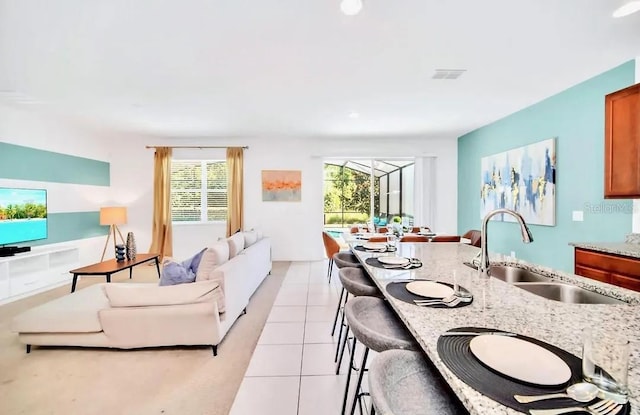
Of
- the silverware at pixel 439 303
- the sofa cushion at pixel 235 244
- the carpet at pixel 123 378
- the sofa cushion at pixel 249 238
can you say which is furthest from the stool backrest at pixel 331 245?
the silverware at pixel 439 303

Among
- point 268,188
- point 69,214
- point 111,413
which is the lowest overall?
point 111,413

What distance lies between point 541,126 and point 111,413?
5.50 m

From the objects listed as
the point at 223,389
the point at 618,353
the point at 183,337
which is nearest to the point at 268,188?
the point at 183,337

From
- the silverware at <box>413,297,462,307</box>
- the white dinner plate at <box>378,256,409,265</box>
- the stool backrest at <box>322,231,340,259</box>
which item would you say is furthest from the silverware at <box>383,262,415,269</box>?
the stool backrest at <box>322,231,340,259</box>

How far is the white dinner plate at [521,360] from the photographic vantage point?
2.42 feet

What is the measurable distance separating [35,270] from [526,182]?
711 centimetres

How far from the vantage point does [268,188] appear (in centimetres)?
664

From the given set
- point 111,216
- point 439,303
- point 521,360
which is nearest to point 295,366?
point 439,303

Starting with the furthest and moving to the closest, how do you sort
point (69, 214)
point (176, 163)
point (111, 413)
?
point (176, 163)
point (69, 214)
point (111, 413)

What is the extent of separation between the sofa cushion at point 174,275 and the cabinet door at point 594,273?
359cm

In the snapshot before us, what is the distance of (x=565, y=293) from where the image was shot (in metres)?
1.62

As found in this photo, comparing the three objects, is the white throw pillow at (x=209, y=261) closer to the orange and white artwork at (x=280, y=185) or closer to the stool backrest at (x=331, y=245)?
the stool backrest at (x=331, y=245)

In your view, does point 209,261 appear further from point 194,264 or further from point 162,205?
point 162,205

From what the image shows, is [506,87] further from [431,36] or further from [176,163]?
[176,163]
